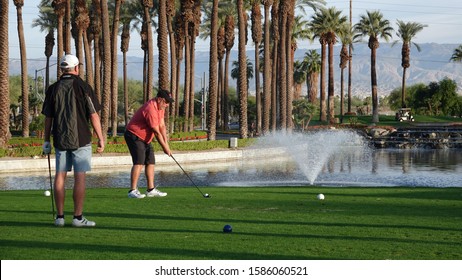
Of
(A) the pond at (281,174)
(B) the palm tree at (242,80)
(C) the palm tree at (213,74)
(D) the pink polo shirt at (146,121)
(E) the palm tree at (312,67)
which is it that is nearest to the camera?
(D) the pink polo shirt at (146,121)

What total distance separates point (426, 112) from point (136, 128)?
10712cm

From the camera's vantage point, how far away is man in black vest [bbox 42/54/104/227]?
10.6 metres

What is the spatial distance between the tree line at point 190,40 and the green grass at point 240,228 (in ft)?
80.1

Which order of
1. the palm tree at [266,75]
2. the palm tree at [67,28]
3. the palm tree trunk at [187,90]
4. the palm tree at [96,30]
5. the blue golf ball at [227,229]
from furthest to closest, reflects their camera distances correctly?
the palm tree trunk at [187,90]
the palm tree at [96,30]
the palm tree at [266,75]
the palm tree at [67,28]
the blue golf ball at [227,229]

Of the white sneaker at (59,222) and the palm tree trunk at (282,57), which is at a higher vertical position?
the palm tree trunk at (282,57)

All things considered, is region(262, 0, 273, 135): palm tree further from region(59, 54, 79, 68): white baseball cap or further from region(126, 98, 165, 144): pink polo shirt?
region(59, 54, 79, 68): white baseball cap

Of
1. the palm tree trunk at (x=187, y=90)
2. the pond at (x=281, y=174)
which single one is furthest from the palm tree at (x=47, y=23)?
the pond at (x=281, y=174)

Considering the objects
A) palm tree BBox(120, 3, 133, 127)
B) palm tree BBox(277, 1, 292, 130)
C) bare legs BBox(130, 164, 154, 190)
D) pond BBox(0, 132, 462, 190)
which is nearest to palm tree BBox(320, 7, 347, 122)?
palm tree BBox(120, 3, 133, 127)

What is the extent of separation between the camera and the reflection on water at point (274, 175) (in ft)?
87.3

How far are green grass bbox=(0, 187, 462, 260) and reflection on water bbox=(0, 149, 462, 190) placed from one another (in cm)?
1022

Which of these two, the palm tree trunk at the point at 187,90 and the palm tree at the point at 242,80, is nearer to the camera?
the palm tree at the point at 242,80

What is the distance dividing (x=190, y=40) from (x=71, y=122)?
69.5 meters

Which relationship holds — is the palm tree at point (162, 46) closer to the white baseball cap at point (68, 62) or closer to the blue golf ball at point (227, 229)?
the white baseball cap at point (68, 62)

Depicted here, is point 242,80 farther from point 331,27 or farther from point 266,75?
point 331,27
